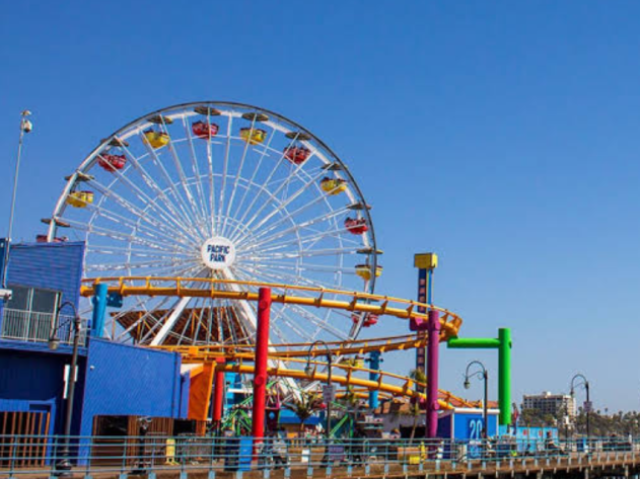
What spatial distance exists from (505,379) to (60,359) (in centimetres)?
3452

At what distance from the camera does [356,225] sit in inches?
2606

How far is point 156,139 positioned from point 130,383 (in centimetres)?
2635

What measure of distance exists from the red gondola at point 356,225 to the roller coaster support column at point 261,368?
74.3 feet

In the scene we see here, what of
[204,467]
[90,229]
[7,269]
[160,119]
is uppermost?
[160,119]

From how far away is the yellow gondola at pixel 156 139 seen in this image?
61.7 m

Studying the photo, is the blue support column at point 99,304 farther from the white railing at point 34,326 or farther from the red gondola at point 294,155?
the red gondola at point 294,155

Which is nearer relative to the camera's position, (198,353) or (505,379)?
(198,353)

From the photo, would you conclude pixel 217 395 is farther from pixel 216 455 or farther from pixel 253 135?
pixel 216 455

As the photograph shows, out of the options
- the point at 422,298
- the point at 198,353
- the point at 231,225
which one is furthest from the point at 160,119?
the point at 422,298

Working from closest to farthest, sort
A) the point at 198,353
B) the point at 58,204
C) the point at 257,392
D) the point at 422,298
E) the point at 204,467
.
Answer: the point at 204,467 < the point at 257,392 < the point at 198,353 < the point at 58,204 < the point at 422,298

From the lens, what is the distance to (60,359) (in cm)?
3534

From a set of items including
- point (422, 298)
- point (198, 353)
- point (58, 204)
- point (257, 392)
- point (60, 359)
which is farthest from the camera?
point (422, 298)

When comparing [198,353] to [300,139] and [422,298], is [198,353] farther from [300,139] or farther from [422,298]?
[422,298]

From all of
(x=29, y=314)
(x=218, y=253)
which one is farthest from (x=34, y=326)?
(x=218, y=253)
